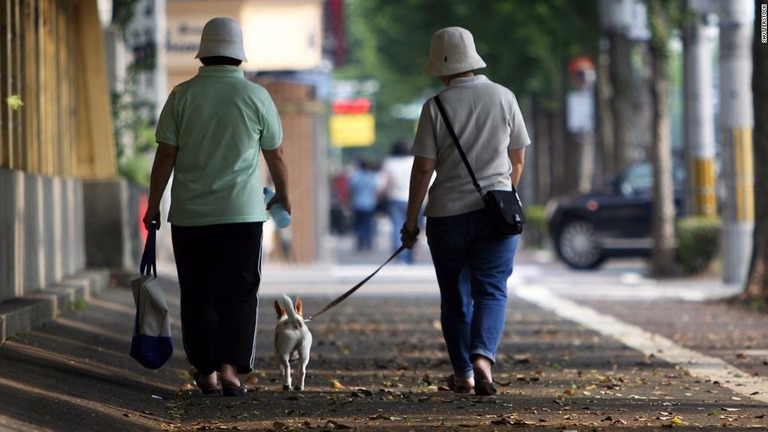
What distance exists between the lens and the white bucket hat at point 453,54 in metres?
9.02

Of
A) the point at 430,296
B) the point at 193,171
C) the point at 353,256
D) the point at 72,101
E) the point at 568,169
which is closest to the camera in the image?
the point at 193,171

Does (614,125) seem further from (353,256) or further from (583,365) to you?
(583,365)

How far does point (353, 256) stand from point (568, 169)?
6.44 metres

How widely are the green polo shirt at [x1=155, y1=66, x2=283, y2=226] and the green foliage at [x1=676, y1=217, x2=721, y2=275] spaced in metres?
14.9

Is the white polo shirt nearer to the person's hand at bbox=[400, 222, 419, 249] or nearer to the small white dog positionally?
the person's hand at bbox=[400, 222, 419, 249]

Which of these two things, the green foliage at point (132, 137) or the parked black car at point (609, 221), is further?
the parked black car at point (609, 221)

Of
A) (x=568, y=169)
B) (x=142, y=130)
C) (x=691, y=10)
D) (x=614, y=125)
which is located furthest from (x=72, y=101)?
(x=568, y=169)

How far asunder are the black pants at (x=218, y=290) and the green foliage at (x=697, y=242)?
1488 cm

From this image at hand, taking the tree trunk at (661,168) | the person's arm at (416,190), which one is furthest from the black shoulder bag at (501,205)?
the tree trunk at (661,168)

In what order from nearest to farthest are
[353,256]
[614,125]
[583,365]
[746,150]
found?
1. [583,365]
2. [746,150]
3. [614,125]
4. [353,256]

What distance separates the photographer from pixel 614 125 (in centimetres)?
3016

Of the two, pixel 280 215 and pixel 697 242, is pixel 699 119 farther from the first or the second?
pixel 280 215

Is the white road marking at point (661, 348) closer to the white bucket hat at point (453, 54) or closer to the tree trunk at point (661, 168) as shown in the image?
the white bucket hat at point (453, 54)
